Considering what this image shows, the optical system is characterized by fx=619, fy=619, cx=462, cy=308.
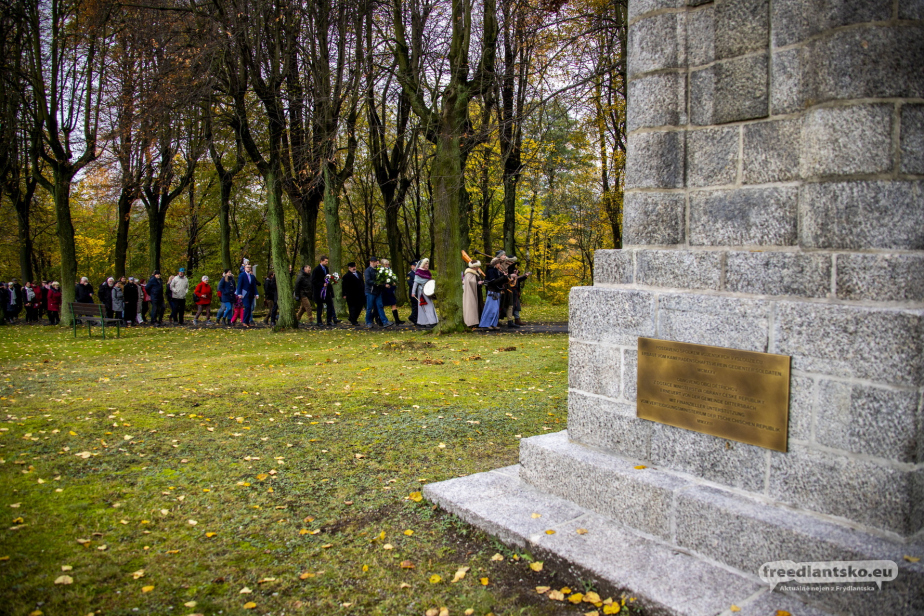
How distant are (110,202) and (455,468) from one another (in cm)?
2730

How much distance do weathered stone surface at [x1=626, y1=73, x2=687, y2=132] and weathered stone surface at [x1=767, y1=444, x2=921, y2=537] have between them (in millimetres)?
2026

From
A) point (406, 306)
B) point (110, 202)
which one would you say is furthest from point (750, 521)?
point (110, 202)

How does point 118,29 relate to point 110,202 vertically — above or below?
above

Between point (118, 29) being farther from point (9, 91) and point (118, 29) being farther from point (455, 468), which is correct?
point (455, 468)

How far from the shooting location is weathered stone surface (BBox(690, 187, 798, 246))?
10.8ft

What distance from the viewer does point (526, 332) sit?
1647 centimetres

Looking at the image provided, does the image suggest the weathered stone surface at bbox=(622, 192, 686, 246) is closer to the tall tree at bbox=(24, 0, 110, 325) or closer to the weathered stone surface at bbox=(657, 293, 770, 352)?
the weathered stone surface at bbox=(657, 293, 770, 352)

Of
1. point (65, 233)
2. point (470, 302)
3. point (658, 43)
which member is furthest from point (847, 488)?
point (65, 233)

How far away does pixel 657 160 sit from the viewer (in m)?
3.83

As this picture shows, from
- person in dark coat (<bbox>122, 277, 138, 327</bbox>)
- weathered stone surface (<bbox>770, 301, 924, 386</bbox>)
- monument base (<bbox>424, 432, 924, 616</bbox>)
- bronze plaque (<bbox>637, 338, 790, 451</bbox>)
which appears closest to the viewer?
weathered stone surface (<bbox>770, 301, 924, 386</bbox>)

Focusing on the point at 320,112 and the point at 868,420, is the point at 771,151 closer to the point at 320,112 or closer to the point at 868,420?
the point at 868,420

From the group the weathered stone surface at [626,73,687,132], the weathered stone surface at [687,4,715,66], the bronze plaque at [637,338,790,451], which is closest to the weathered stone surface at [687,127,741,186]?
the weathered stone surface at [626,73,687,132]

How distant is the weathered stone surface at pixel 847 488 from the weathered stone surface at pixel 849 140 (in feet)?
4.53

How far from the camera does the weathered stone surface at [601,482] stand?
11.7 feet
